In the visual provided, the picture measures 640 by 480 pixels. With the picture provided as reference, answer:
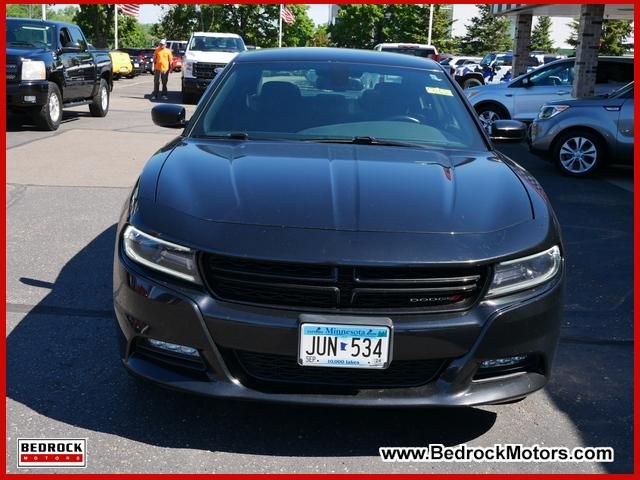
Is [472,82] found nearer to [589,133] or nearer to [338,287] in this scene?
[589,133]

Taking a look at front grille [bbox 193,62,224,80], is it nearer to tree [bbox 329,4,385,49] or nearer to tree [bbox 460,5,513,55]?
tree [bbox 329,4,385,49]

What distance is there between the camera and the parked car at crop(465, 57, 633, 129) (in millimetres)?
15023

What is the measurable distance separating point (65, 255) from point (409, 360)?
12.3 feet

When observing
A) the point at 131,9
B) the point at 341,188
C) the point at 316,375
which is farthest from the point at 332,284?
the point at 131,9

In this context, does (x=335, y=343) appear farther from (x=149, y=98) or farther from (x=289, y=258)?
(x=149, y=98)

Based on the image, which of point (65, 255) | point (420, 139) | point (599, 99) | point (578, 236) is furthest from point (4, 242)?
point (599, 99)

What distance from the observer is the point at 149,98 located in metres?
23.4

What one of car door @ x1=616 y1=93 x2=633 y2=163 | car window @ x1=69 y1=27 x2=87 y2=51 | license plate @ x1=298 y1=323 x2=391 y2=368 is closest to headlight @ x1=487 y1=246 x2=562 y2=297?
license plate @ x1=298 y1=323 x2=391 y2=368

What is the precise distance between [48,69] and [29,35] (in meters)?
1.12

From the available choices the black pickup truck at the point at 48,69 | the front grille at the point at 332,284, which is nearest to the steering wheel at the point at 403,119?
the front grille at the point at 332,284

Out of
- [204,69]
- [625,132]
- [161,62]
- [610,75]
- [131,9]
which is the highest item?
[131,9]

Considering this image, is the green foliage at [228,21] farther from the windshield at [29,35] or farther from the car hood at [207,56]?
the windshield at [29,35]

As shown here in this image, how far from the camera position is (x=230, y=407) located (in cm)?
343

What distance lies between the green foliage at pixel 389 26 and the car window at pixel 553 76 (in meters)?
55.1
